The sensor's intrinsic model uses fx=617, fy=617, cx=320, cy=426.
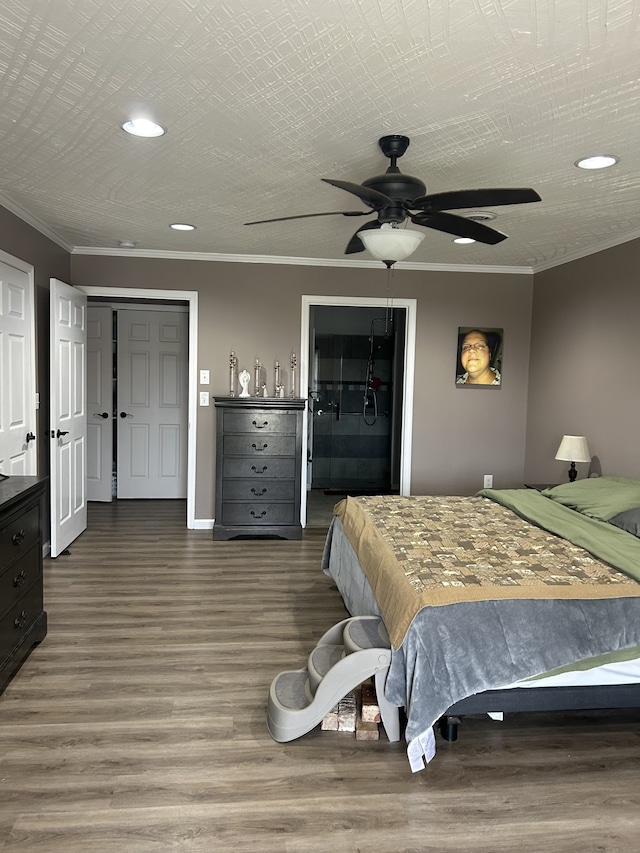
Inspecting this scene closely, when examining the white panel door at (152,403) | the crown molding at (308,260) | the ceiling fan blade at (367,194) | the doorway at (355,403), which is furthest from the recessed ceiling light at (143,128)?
the doorway at (355,403)

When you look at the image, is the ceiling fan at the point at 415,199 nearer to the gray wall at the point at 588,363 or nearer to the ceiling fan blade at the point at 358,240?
the ceiling fan blade at the point at 358,240

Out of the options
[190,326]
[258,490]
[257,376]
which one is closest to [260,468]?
[258,490]

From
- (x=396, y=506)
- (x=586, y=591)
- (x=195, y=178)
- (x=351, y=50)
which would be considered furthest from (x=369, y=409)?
(x=351, y=50)

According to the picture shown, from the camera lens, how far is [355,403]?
7699mm

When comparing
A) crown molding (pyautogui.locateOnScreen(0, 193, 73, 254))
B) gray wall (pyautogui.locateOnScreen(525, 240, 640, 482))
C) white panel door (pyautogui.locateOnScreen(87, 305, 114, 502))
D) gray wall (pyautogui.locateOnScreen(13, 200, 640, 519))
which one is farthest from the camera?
white panel door (pyautogui.locateOnScreen(87, 305, 114, 502))

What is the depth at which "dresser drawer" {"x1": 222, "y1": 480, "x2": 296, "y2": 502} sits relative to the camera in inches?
205

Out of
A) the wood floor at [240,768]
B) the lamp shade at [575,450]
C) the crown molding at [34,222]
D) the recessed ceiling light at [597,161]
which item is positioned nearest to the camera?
the wood floor at [240,768]

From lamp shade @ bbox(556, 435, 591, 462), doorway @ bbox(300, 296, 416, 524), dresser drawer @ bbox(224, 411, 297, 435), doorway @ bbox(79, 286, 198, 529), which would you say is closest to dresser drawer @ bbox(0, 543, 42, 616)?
dresser drawer @ bbox(224, 411, 297, 435)

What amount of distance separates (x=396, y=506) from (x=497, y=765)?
1632 millimetres

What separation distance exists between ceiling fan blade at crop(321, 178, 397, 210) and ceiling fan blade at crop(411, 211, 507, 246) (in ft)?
0.74

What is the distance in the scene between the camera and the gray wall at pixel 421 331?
5.41 meters

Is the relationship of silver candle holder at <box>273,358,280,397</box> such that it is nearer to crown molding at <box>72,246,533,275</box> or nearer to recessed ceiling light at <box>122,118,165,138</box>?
crown molding at <box>72,246,533,275</box>

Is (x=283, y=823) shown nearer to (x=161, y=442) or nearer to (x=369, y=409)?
(x=161, y=442)

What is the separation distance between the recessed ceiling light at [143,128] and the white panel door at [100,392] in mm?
4120
